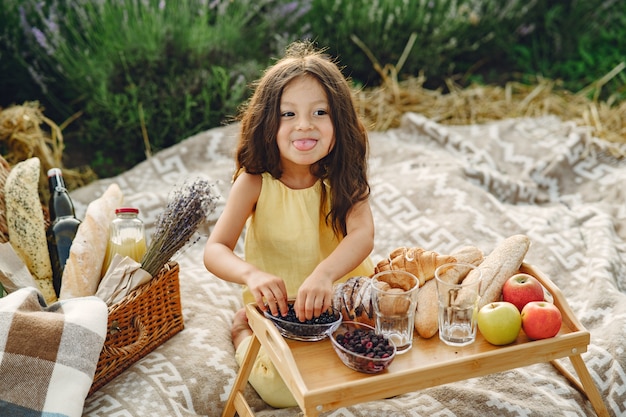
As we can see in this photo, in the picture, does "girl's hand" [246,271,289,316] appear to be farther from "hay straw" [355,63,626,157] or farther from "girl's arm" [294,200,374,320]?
"hay straw" [355,63,626,157]

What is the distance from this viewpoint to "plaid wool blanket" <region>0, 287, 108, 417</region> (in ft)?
6.67

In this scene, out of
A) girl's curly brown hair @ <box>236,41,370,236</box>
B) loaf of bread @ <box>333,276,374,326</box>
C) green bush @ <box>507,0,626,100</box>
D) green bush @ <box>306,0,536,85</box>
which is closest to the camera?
loaf of bread @ <box>333,276,374,326</box>

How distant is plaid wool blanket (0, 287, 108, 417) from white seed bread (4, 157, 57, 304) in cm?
38

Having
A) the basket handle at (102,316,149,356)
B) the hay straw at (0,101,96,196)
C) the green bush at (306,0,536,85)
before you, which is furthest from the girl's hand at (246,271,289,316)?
the green bush at (306,0,536,85)

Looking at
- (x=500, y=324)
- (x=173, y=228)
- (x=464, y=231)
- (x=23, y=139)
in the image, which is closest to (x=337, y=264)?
(x=500, y=324)

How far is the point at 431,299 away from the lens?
2109 millimetres

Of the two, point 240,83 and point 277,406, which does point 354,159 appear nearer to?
point 277,406

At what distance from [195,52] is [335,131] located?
2017mm

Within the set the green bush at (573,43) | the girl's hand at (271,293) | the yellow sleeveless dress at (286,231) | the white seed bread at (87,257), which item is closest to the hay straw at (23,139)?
the white seed bread at (87,257)

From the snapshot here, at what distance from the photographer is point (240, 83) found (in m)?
4.17

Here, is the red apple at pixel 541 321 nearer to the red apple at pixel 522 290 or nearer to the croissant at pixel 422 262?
the red apple at pixel 522 290

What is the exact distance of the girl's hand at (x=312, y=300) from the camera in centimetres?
200

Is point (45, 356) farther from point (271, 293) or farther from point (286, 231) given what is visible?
point (286, 231)

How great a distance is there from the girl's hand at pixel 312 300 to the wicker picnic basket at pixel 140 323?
2.15 ft
